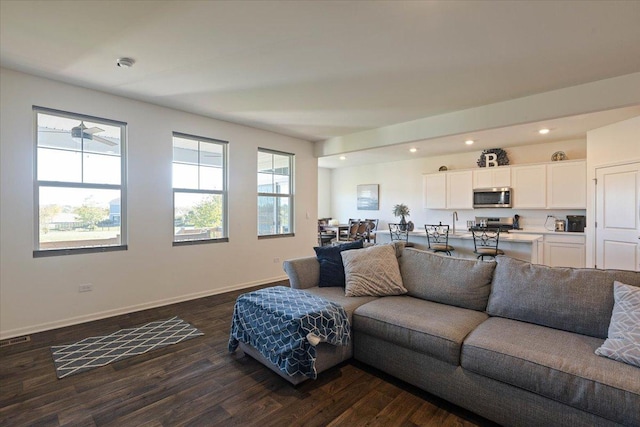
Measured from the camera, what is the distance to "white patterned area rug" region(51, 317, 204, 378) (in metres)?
2.62

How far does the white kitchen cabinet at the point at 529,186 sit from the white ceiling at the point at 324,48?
9.70ft

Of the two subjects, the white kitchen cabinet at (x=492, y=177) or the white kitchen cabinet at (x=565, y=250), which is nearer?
the white kitchen cabinet at (x=565, y=250)

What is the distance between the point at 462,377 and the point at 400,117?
11.9 ft

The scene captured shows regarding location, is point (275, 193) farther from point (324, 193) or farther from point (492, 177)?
point (492, 177)

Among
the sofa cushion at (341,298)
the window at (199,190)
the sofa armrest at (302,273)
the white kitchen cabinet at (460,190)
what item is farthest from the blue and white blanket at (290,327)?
A: the white kitchen cabinet at (460,190)

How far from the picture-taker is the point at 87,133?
3680 millimetres

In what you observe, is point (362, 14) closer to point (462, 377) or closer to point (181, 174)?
point (462, 377)

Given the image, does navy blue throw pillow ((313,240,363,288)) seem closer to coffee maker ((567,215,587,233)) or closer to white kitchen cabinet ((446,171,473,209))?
Answer: white kitchen cabinet ((446,171,473,209))

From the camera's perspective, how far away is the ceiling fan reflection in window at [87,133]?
3604 millimetres

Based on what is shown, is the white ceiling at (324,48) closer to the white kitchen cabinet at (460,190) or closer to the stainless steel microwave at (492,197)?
the stainless steel microwave at (492,197)

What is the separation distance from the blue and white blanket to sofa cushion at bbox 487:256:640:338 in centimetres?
121

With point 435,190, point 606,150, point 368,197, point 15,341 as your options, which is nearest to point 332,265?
point 15,341

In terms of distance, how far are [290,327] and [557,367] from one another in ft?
5.10

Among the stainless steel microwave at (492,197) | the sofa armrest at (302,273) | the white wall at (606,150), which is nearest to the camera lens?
the sofa armrest at (302,273)
